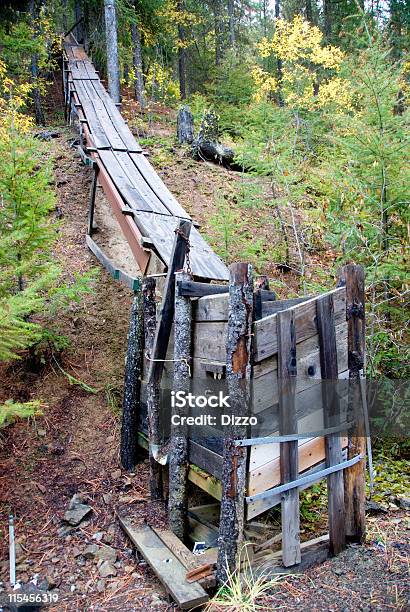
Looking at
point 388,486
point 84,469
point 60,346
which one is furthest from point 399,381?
point 60,346

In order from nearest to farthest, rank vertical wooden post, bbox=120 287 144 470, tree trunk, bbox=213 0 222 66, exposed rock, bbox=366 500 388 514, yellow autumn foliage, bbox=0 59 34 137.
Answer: exposed rock, bbox=366 500 388 514 < vertical wooden post, bbox=120 287 144 470 < yellow autumn foliage, bbox=0 59 34 137 < tree trunk, bbox=213 0 222 66

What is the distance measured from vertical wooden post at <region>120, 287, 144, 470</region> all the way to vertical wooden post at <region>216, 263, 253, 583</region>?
182cm

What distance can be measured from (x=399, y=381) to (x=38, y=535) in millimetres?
4328

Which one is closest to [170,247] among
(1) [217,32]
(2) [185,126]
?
(2) [185,126]

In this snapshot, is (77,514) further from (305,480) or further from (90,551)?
(305,480)

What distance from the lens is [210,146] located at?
1262 centimetres

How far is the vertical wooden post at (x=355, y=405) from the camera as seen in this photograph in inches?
146

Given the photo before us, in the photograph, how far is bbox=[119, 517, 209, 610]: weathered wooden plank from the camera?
3.12 meters

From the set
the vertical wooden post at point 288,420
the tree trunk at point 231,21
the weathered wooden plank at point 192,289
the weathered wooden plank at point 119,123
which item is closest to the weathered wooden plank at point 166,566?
the vertical wooden post at point 288,420

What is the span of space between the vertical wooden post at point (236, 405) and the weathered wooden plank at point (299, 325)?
0.08 metres

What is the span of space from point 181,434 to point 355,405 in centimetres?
150

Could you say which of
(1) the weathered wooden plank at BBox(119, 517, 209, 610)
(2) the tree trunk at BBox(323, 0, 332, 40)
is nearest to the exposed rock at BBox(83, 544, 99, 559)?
(1) the weathered wooden plank at BBox(119, 517, 209, 610)

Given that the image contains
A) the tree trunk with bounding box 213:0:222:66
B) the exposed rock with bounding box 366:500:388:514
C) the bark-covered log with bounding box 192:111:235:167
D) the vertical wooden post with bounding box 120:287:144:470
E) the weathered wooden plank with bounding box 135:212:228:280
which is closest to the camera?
the exposed rock with bounding box 366:500:388:514

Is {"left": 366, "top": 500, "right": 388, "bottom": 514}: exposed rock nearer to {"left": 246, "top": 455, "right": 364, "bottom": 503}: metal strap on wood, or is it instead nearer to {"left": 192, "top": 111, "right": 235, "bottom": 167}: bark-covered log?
{"left": 246, "top": 455, "right": 364, "bottom": 503}: metal strap on wood
